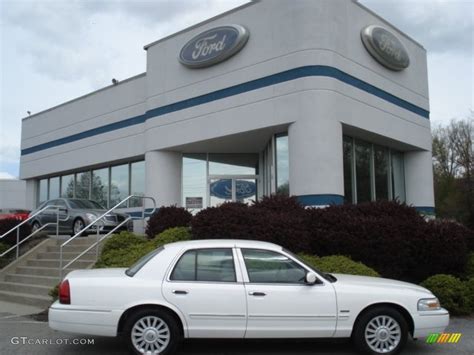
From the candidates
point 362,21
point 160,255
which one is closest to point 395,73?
point 362,21

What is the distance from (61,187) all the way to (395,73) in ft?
51.8

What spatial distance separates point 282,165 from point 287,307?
9.74 metres

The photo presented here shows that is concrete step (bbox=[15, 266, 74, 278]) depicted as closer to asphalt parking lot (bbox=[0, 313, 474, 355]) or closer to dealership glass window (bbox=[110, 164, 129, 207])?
asphalt parking lot (bbox=[0, 313, 474, 355])

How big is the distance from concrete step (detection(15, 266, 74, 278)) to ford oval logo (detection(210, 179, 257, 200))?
24.6 feet

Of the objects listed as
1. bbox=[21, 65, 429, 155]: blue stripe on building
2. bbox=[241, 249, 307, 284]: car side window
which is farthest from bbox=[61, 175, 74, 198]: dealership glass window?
bbox=[241, 249, 307, 284]: car side window

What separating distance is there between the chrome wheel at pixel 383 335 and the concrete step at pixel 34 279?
751cm

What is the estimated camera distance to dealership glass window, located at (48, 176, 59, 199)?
25.3 meters

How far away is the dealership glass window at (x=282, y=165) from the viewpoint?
15.5 m

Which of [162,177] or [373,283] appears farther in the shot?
[162,177]

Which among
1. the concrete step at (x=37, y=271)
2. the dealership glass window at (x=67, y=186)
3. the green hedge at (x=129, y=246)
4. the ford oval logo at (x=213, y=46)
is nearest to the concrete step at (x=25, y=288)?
the concrete step at (x=37, y=271)

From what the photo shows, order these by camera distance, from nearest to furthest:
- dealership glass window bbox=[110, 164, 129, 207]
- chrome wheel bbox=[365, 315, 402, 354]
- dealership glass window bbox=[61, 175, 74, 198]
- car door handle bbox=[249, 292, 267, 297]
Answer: car door handle bbox=[249, 292, 267, 297] < chrome wheel bbox=[365, 315, 402, 354] < dealership glass window bbox=[110, 164, 129, 207] < dealership glass window bbox=[61, 175, 74, 198]

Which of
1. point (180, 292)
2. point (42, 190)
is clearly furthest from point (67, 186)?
point (180, 292)

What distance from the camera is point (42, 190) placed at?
86.9 feet

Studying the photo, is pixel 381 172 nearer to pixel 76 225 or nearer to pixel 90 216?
pixel 90 216
